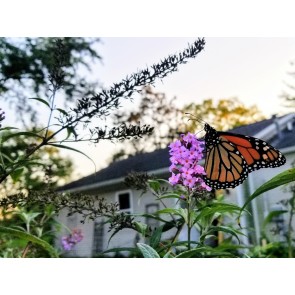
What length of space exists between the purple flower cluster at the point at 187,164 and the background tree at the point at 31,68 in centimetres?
62

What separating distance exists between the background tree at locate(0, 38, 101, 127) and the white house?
1.02 feet

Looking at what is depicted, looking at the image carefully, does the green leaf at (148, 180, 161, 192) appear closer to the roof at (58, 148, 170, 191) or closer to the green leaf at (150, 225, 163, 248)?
the green leaf at (150, 225, 163, 248)

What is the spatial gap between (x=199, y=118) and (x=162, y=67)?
1.38 ft

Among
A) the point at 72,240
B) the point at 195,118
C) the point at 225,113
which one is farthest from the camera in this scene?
the point at 72,240

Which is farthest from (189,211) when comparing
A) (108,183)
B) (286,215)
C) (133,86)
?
(286,215)

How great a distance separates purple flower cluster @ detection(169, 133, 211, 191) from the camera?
0.79m

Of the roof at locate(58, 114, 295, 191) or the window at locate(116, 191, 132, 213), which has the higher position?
the roof at locate(58, 114, 295, 191)

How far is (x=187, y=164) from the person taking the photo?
80cm

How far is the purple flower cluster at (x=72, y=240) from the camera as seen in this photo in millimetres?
1584

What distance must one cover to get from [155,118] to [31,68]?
50 centimetres

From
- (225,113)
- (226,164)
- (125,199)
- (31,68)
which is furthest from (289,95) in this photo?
(31,68)

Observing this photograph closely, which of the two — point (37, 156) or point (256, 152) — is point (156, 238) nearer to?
point (256, 152)

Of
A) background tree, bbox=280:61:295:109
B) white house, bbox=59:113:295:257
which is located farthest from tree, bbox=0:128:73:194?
background tree, bbox=280:61:295:109
